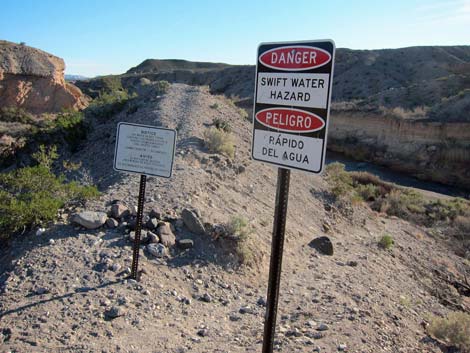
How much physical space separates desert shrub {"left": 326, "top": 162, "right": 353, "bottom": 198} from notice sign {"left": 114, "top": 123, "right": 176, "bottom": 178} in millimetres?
7432

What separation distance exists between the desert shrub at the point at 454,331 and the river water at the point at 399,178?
17464mm

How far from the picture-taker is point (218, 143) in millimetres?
9883

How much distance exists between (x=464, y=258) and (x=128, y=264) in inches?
334

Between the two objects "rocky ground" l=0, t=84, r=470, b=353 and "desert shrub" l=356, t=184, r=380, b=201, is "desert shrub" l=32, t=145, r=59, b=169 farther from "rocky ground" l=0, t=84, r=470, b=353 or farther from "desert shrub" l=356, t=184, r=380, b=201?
"desert shrub" l=356, t=184, r=380, b=201

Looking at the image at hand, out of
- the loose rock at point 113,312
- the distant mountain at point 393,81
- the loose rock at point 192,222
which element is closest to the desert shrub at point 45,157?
the loose rock at point 192,222

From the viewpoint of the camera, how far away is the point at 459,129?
25219 millimetres

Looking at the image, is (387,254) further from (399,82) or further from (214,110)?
(399,82)

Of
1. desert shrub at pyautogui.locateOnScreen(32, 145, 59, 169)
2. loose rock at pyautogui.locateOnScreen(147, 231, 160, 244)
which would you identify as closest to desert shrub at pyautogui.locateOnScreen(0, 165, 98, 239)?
loose rock at pyautogui.locateOnScreen(147, 231, 160, 244)

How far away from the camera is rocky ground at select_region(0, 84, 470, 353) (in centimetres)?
414

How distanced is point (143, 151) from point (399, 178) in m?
21.6

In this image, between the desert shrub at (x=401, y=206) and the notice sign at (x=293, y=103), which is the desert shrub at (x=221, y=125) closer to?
the desert shrub at (x=401, y=206)

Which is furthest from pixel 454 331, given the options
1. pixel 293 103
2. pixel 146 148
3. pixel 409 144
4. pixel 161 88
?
pixel 409 144

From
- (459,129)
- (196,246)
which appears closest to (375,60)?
(459,129)

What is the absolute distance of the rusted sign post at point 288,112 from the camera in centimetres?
263
